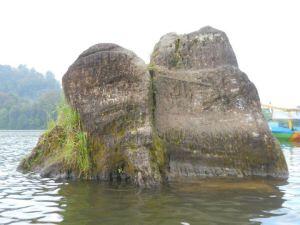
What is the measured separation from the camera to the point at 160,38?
47.0 ft

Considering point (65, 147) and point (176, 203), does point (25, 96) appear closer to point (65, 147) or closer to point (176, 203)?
point (65, 147)

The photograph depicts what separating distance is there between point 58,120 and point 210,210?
6944 mm

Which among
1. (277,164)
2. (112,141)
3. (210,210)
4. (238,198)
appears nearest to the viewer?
(210,210)

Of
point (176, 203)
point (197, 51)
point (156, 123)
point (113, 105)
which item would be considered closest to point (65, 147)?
point (113, 105)

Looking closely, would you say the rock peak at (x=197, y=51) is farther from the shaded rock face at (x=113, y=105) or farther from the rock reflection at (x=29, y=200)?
the rock reflection at (x=29, y=200)

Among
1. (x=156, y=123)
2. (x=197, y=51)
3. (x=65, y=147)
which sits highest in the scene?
(x=197, y=51)

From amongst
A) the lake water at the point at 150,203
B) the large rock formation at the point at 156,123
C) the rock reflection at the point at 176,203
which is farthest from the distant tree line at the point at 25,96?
the rock reflection at the point at 176,203

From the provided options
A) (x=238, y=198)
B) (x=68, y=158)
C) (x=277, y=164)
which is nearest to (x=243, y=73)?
(x=277, y=164)

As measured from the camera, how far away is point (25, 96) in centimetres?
15925

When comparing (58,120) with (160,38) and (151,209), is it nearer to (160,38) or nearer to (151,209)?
(160,38)

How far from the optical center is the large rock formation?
10914mm

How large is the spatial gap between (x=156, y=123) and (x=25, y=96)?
156234 mm

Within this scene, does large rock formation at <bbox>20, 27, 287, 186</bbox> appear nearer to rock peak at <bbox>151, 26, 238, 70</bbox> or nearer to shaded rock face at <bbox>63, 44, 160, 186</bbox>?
shaded rock face at <bbox>63, 44, 160, 186</bbox>

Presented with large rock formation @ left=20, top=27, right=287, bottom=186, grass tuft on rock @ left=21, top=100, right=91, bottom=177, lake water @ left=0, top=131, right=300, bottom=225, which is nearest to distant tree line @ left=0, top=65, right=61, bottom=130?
grass tuft on rock @ left=21, top=100, right=91, bottom=177
